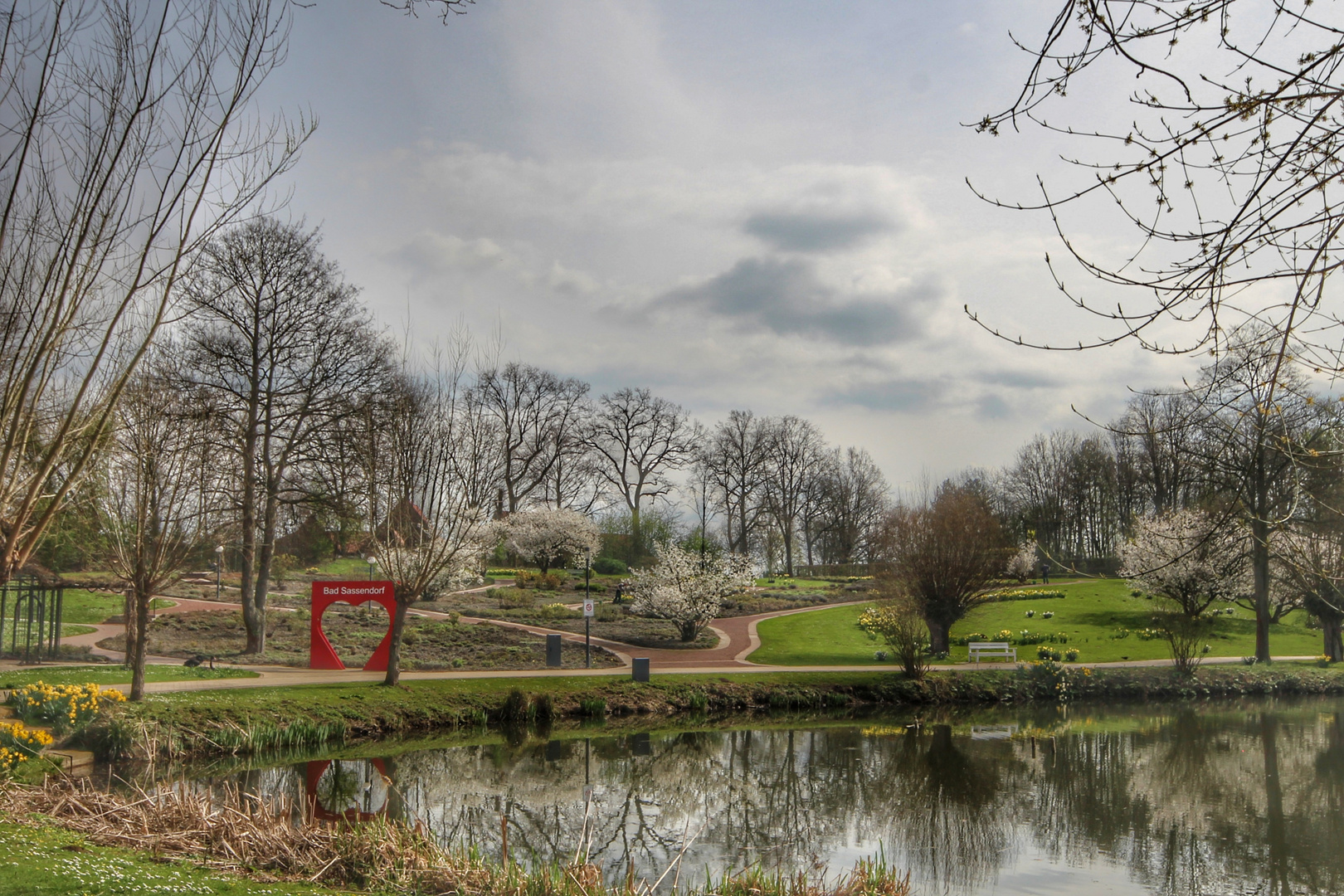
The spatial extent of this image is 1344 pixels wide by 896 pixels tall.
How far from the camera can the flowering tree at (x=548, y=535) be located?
153 feet

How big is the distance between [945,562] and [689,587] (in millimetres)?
8283

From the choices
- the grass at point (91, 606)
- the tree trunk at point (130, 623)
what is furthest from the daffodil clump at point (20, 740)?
the grass at point (91, 606)

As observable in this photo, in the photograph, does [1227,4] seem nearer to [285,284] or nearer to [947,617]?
[285,284]

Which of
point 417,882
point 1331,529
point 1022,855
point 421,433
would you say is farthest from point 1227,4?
point 1331,529

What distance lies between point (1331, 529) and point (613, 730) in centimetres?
1737

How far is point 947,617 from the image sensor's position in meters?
28.3

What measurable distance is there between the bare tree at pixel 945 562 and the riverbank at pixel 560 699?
3189 mm

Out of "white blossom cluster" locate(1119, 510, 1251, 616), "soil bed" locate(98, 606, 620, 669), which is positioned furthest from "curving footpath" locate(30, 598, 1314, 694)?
"white blossom cluster" locate(1119, 510, 1251, 616)

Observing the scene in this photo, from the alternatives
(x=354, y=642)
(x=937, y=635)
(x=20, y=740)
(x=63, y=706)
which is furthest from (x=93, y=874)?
(x=937, y=635)

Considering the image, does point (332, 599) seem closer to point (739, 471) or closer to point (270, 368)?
point (270, 368)

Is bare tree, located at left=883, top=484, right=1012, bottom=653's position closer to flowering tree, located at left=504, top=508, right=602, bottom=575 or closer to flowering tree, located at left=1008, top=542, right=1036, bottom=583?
flowering tree, located at left=1008, top=542, right=1036, bottom=583

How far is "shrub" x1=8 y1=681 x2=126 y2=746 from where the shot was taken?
12953 mm

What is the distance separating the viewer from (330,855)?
760 cm

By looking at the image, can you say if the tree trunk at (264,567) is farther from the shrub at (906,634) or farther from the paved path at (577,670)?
the shrub at (906,634)
